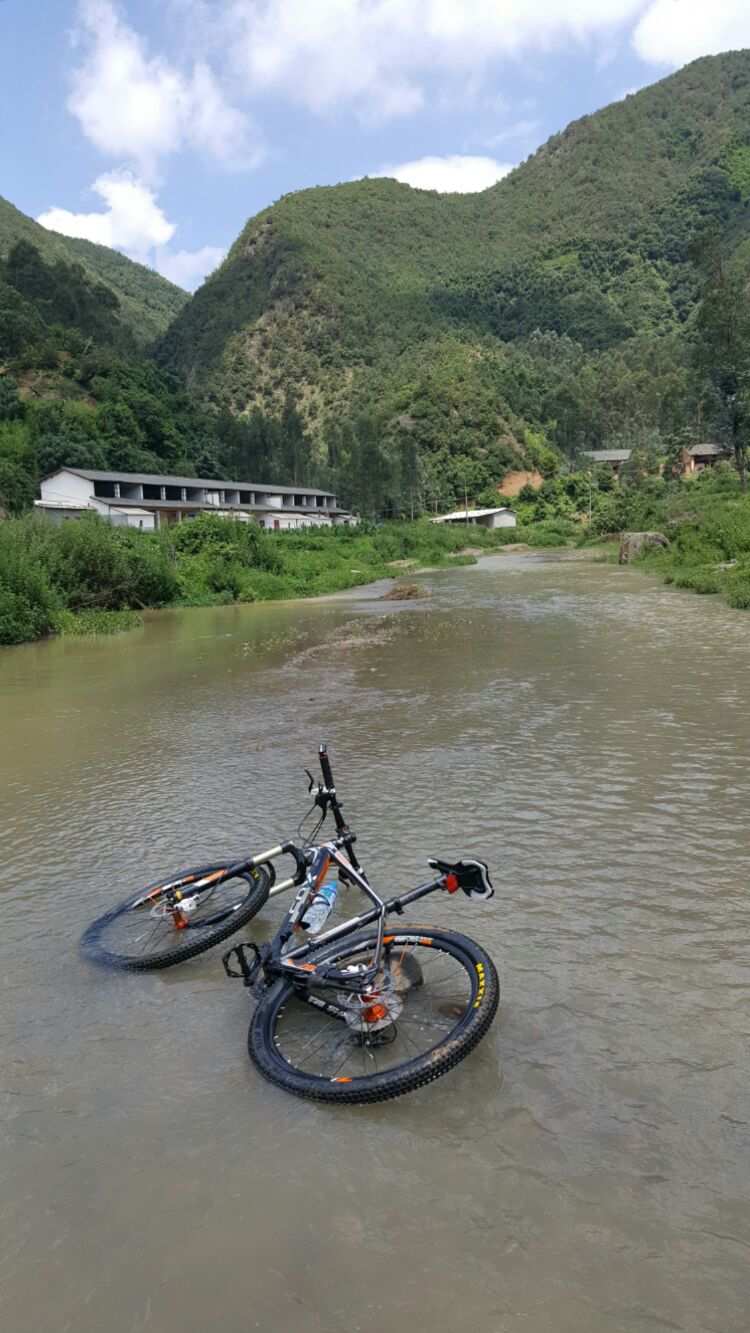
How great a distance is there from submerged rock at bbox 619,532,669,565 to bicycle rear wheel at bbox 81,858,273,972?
146 ft

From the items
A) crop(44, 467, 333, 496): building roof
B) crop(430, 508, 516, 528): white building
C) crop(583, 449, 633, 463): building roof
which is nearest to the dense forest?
crop(44, 467, 333, 496): building roof

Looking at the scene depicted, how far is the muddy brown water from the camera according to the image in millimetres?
2869

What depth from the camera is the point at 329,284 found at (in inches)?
6240

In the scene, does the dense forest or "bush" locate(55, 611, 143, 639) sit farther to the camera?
the dense forest

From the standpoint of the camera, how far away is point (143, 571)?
32.2 meters

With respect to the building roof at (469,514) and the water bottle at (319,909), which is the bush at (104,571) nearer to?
the water bottle at (319,909)

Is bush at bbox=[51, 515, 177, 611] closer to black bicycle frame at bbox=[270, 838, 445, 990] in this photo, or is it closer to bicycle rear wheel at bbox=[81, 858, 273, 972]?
bicycle rear wheel at bbox=[81, 858, 273, 972]

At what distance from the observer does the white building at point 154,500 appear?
62312 millimetres

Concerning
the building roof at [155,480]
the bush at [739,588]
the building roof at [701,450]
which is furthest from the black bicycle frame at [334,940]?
the building roof at [701,450]

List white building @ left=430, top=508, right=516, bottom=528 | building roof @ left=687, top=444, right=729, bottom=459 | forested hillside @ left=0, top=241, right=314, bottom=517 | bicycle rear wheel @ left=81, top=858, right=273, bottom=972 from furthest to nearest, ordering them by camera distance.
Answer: white building @ left=430, top=508, right=516, bottom=528, building roof @ left=687, top=444, right=729, bottom=459, forested hillside @ left=0, top=241, right=314, bottom=517, bicycle rear wheel @ left=81, top=858, right=273, bottom=972

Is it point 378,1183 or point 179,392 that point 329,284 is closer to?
point 179,392

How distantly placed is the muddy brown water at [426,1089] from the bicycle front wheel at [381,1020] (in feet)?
0.51

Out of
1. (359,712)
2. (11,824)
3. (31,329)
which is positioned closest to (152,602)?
(359,712)

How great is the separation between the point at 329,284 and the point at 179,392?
254ft
